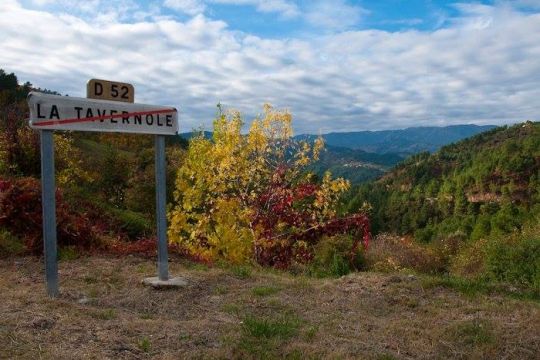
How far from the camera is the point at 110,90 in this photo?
595 cm

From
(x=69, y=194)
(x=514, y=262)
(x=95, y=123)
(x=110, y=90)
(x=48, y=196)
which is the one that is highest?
(x=110, y=90)

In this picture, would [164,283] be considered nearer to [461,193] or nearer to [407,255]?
[407,255]

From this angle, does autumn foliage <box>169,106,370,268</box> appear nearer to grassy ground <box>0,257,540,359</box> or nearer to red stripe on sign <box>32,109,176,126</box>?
grassy ground <box>0,257,540,359</box>

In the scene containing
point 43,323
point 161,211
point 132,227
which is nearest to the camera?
point 43,323

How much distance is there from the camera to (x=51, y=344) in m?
3.92

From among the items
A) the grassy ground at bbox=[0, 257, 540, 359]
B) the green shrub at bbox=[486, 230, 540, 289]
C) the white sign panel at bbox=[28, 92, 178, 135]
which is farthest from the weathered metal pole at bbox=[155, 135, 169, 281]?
the green shrub at bbox=[486, 230, 540, 289]

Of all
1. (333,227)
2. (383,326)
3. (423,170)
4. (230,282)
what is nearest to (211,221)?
(333,227)

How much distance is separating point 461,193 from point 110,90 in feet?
387

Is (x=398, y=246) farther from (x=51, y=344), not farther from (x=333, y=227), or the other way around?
(x=51, y=344)

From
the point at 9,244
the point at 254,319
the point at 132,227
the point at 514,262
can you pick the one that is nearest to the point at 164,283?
the point at 254,319

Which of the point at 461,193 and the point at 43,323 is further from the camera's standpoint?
the point at 461,193

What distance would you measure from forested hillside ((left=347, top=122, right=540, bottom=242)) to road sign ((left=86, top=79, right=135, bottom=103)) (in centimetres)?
7500

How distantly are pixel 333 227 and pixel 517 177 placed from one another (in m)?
112

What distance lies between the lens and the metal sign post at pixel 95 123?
5.37m
